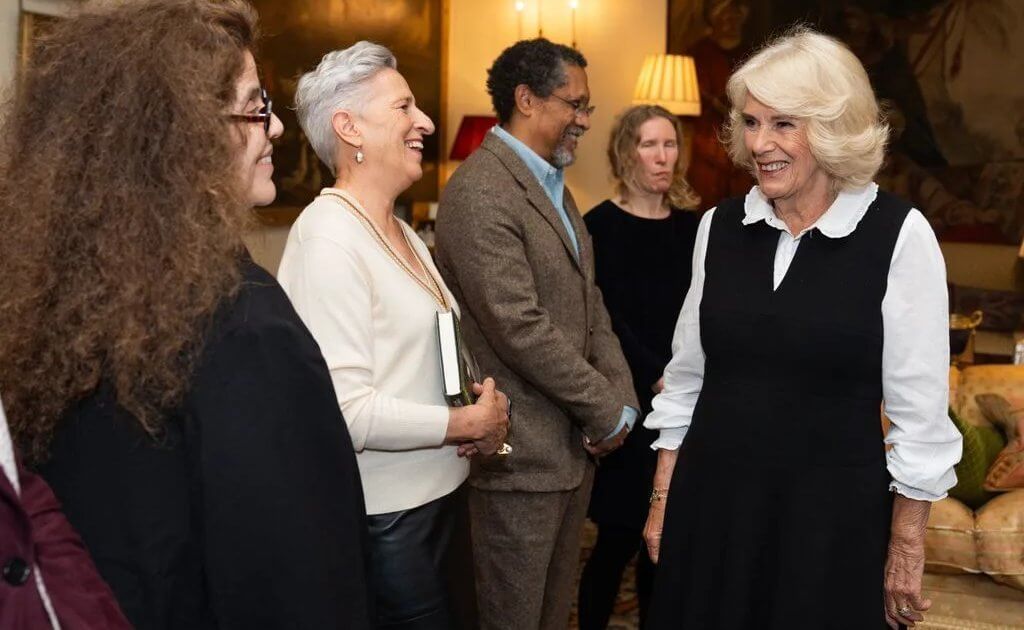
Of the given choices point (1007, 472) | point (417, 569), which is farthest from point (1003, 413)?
point (417, 569)

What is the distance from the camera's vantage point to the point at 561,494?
9.87 ft

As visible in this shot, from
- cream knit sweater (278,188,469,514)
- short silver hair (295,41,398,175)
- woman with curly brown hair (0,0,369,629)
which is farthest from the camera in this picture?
short silver hair (295,41,398,175)

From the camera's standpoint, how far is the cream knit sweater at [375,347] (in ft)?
6.74

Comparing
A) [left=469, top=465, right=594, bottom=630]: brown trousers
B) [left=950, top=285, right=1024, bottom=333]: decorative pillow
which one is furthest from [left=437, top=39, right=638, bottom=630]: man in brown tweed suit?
[left=950, top=285, right=1024, bottom=333]: decorative pillow

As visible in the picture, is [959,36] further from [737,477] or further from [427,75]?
[737,477]

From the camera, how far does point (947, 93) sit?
6.91 metres

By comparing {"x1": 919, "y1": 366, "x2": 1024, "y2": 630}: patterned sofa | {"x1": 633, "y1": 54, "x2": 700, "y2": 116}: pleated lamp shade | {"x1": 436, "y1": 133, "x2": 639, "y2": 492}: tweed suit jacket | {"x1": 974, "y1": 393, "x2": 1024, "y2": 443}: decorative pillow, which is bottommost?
{"x1": 919, "y1": 366, "x2": 1024, "y2": 630}: patterned sofa

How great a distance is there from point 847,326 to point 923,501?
0.39 metres

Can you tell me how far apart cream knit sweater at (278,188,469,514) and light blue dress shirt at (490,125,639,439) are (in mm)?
910

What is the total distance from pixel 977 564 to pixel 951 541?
0.10 m

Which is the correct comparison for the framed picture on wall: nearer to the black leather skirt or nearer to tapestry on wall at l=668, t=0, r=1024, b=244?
tapestry on wall at l=668, t=0, r=1024, b=244

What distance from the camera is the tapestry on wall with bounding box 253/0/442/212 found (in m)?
5.62

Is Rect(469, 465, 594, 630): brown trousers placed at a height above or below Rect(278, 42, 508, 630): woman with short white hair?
below

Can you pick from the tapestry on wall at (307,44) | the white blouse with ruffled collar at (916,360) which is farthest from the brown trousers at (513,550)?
the tapestry on wall at (307,44)
